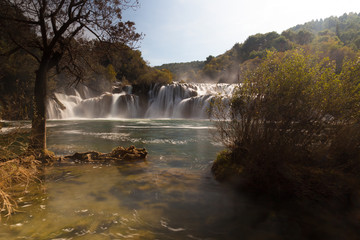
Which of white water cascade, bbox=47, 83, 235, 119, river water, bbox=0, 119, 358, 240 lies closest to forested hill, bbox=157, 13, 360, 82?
white water cascade, bbox=47, 83, 235, 119

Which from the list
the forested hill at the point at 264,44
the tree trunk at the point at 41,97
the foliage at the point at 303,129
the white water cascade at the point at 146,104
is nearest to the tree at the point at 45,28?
the tree trunk at the point at 41,97

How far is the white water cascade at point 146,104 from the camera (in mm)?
37219

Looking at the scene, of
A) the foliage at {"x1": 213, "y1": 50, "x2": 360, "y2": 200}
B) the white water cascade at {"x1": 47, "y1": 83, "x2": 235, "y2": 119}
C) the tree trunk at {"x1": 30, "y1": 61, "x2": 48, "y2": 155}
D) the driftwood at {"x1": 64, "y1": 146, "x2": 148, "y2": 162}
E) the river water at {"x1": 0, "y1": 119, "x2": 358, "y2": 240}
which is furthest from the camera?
the white water cascade at {"x1": 47, "y1": 83, "x2": 235, "y2": 119}

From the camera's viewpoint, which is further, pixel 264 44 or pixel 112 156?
pixel 264 44

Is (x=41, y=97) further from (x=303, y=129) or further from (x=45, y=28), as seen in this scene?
(x=303, y=129)

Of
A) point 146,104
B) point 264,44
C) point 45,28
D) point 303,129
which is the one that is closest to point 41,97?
point 45,28

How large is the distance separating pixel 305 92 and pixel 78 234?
511cm

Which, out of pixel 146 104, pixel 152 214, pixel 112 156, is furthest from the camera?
pixel 146 104

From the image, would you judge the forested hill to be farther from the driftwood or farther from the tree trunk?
the tree trunk

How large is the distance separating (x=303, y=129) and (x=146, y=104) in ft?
130

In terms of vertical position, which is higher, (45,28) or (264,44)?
(264,44)

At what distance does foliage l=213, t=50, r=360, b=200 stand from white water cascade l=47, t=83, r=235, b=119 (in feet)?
101

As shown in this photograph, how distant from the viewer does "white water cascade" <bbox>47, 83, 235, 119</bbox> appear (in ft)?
122

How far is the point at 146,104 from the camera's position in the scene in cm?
4281
